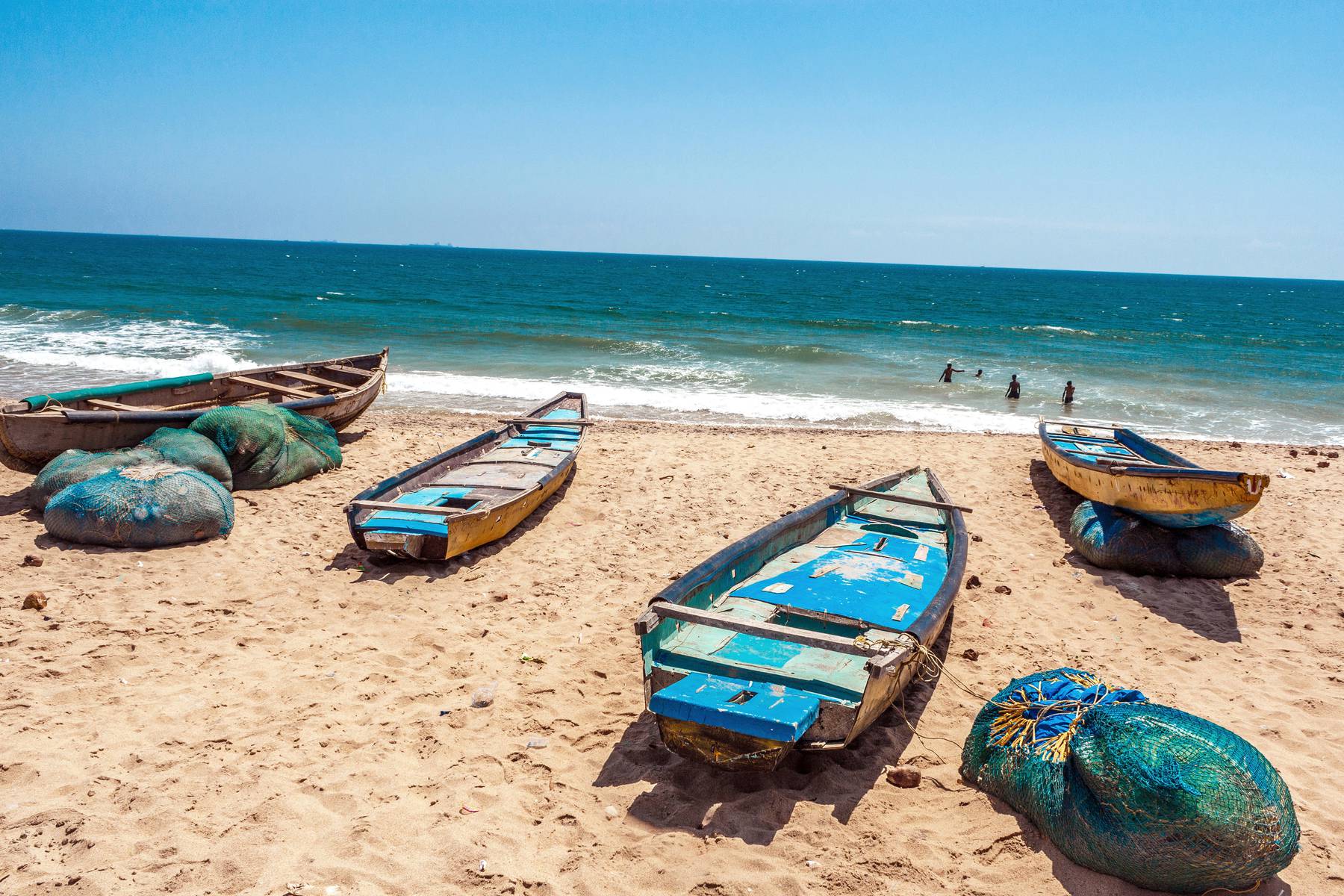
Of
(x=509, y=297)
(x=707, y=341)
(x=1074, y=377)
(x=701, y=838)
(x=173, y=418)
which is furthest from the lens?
(x=509, y=297)

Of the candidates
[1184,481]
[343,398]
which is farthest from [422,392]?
[1184,481]

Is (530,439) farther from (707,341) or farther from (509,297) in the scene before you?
(509,297)

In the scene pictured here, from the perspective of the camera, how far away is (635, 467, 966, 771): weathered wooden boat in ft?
14.9

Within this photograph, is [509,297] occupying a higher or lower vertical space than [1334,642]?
higher

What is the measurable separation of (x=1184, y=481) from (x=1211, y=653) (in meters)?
1.77

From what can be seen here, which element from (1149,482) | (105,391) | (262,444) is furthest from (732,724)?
(105,391)

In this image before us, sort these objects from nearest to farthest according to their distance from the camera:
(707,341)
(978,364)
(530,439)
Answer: (530,439), (978,364), (707,341)

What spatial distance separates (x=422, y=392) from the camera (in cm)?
1931

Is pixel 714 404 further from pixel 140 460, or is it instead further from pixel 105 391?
pixel 140 460

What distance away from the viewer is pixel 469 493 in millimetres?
8961

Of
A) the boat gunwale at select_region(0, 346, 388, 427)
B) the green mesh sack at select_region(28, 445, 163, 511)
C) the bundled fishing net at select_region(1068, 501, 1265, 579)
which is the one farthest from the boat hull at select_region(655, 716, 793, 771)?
the boat gunwale at select_region(0, 346, 388, 427)

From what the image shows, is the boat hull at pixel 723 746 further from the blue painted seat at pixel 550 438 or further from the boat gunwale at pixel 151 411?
the boat gunwale at pixel 151 411

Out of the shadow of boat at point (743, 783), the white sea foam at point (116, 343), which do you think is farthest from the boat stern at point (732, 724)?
the white sea foam at point (116, 343)

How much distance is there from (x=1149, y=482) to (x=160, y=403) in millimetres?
13268
